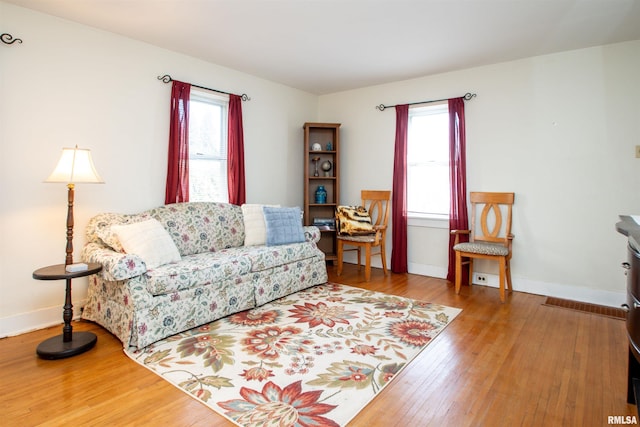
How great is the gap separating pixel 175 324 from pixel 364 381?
1458 mm

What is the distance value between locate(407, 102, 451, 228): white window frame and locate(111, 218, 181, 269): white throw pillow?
296cm

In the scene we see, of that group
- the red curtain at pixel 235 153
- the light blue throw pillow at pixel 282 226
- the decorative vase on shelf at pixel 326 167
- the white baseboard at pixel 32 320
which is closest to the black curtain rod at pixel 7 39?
the red curtain at pixel 235 153

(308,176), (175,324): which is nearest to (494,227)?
(308,176)

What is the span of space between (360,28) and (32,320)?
11.8 feet

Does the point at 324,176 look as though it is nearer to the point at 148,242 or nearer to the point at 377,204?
the point at 377,204

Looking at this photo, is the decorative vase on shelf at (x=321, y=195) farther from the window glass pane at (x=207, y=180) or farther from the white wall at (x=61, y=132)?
the white wall at (x=61, y=132)

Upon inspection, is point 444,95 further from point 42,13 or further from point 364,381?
point 42,13

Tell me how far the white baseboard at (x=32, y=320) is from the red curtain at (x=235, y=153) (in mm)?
1856

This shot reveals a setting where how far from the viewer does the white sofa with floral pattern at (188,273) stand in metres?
2.48

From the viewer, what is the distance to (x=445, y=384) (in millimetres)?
2055

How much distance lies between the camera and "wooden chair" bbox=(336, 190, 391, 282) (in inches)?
169

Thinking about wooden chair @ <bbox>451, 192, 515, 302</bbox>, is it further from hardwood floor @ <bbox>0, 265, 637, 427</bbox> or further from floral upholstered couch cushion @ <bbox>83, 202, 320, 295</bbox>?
floral upholstered couch cushion @ <bbox>83, 202, 320, 295</bbox>

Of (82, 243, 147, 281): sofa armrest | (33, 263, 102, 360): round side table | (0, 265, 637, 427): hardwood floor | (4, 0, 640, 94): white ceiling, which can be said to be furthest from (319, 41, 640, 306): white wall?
(33, 263, 102, 360): round side table

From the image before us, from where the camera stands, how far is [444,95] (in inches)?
171
